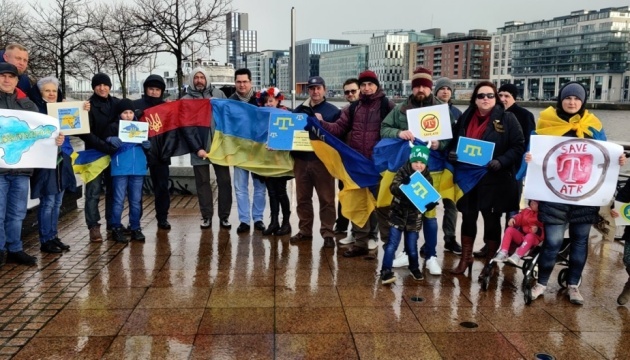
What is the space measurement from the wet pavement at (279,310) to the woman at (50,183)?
277 mm

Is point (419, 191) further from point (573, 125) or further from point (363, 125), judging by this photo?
point (573, 125)

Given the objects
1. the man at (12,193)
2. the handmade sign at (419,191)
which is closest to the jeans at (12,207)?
the man at (12,193)

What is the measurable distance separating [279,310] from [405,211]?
179cm

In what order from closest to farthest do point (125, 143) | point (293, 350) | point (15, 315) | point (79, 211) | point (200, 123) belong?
point (293, 350)
point (15, 315)
point (125, 143)
point (200, 123)
point (79, 211)

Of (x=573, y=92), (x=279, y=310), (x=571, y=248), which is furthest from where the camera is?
(x=571, y=248)

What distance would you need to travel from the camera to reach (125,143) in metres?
7.45

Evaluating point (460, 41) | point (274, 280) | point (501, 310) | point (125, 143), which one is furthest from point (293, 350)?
point (460, 41)

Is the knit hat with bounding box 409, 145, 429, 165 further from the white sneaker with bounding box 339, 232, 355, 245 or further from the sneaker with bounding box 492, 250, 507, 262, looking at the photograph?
the white sneaker with bounding box 339, 232, 355, 245

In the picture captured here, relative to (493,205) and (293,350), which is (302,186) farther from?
(293,350)

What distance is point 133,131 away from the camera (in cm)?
745

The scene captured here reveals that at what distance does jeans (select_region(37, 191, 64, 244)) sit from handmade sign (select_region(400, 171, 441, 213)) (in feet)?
14.2

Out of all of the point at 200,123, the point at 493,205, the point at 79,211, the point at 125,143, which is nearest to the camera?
the point at 493,205

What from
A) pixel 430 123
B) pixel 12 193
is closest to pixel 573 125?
pixel 430 123

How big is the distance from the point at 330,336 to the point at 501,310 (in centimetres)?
174
